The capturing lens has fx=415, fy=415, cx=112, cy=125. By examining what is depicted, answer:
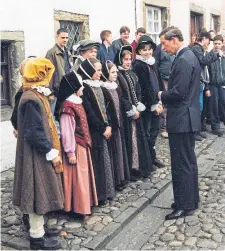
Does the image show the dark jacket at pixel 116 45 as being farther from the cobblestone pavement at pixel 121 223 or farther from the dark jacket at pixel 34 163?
the dark jacket at pixel 34 163

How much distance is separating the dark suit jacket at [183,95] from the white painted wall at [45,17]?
298cm

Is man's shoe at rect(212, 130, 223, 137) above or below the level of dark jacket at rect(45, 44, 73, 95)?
below

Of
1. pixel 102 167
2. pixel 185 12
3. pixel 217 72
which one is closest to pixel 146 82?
pixel 102 167

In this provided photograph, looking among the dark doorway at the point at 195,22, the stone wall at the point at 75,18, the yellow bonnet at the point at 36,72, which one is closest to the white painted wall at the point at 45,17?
the stone wall at the point at 75,18

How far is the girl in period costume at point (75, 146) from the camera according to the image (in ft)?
14.4

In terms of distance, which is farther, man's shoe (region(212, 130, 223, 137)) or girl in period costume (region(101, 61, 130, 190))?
man's shoe (region(212, 130, 223, 137))

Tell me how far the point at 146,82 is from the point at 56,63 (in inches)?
65.5

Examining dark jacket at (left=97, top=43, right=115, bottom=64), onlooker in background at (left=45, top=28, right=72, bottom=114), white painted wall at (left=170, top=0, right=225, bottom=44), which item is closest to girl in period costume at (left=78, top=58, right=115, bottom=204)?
onlooker in background at (left=45, top=28, right=72, bottom=114)

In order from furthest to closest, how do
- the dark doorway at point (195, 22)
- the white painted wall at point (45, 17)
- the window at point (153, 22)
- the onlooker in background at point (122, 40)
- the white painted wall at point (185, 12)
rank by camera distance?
the dark doorway at point (195, 22), the white painted wall at point (185, 12), the window at point (153, 22), the onlooker in background at point (122, 40), the white painted wall at point (45, 17)

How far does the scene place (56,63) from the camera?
6758 mm

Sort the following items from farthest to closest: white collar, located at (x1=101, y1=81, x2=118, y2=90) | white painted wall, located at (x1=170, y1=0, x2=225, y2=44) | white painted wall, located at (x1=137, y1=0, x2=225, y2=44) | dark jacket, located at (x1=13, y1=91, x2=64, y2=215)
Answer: white painted wall, located at (x1=170, y1=0, x2=225, y2=44), white painted wall, located at (x1=137, y1=0, x2=225, y2=44), white collar, located at (x1=101, y1=81, x2=118, y2=90), dark jacket, located at (x1=13, y1=91, x2=64, y2=215)

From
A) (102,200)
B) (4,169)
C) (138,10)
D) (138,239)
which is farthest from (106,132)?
(138,10)

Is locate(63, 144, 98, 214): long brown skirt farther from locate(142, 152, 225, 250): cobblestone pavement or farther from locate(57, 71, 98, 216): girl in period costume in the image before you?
locate(142, 152, 225, 250): cobblestone pavement

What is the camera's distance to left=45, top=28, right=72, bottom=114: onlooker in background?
6.71 metres
